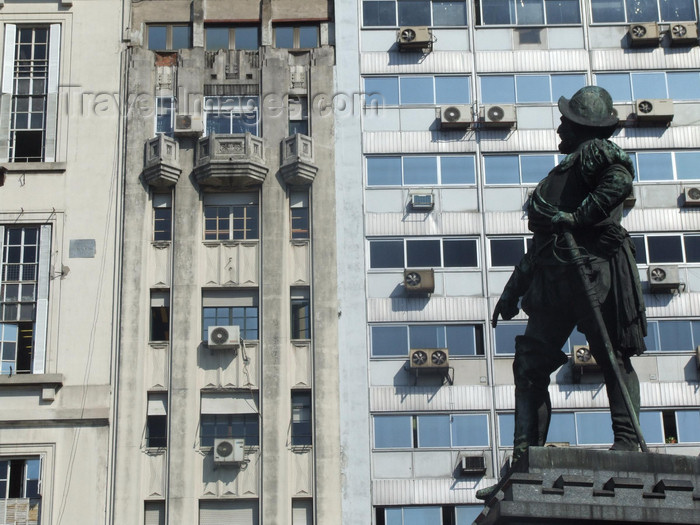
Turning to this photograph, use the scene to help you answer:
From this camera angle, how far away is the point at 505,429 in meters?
43.1

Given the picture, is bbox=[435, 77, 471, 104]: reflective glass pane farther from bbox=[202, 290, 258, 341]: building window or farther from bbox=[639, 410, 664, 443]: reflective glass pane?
bbox=[639, 410, 664, 443]: reflective glass pane

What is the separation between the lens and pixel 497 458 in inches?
1678

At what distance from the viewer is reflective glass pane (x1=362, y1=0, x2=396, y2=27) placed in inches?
1912

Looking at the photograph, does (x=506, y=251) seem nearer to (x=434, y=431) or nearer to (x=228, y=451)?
(x=434, y=431)

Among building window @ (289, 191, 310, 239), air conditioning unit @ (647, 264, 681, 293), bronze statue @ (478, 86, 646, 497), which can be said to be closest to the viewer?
bronze statue @ (478, 86, 646, 497)

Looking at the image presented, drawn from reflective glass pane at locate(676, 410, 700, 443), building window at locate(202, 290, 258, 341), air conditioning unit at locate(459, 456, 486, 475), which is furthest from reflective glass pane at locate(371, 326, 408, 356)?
reflective glass pane at locate(676, 410, 700, 443)

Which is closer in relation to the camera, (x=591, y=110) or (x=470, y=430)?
(x=591, y=110)

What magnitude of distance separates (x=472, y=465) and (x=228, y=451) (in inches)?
291

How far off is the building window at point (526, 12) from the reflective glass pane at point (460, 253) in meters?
8.28

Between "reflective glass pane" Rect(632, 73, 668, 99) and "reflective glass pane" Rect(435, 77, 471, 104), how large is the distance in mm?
5723

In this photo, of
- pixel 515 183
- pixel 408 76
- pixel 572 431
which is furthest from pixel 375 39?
pixel 572 431

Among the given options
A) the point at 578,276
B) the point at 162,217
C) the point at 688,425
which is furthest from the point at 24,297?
the point at 578,276

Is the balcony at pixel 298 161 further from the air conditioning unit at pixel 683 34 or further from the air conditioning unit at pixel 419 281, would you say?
the air conditioning unit at pixel 683 34

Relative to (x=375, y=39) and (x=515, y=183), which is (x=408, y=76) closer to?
(x=375, y=39)
